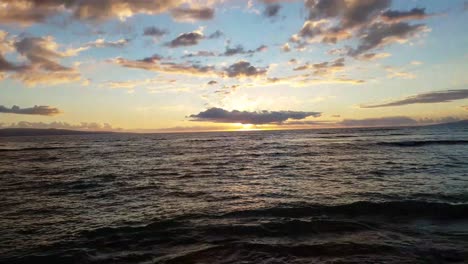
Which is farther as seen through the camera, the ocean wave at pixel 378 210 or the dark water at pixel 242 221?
the ocean wave at pixel 378 210

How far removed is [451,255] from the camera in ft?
27.1

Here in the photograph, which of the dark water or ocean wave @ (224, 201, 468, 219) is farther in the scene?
ocean wave @ (224, 201, 468, 219)

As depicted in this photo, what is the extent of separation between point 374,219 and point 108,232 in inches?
379

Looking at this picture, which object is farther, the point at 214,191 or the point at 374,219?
the point at 214,191

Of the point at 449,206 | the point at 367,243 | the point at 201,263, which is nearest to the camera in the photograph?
the point at 201,263

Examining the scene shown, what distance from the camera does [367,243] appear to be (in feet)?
30.8

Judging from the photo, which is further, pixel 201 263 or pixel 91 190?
pixel 91 190

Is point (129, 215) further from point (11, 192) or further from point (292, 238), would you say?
point (11, 192)

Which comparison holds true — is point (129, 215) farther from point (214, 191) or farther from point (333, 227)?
point (333, 227)

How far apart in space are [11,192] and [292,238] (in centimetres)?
1739

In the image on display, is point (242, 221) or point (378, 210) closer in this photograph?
point (242, 221)

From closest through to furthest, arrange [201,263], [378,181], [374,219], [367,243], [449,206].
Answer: [201,263] → [367,243] → [374,219] → [449,206] → [378,181]

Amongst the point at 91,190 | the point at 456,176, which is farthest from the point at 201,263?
the point at 456,176

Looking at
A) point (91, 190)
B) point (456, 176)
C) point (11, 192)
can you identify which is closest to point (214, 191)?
point (91, 190)
